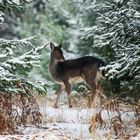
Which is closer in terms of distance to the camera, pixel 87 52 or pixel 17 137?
pixel 17 137

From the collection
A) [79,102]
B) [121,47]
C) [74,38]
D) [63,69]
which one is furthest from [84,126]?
[74,38]

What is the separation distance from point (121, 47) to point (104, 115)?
3.82 feet

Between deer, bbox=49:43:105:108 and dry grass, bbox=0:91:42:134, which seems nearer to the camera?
dry grass, bbox=0:91:42:134

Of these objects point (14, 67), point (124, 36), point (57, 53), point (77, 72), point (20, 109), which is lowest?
point (20, 109)

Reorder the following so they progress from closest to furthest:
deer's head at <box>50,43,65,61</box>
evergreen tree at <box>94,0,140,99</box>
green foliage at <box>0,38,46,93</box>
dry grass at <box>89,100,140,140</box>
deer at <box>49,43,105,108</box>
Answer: dry grass at <box>89,100,140,140</box> < green foliage at <box>0,38,46,93</box> < evergreen tree at <box>94,0,140,99</box> < deer at <box>49,43,105,108</box> < deer's head at <box>50,43,65,61</box>

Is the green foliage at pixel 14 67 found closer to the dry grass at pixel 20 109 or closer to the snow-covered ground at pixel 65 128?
the dry grass at pixel 20 109

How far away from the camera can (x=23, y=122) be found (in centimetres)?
866

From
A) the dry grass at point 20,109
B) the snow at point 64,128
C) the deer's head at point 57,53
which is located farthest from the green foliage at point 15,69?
the deer's head at point 57,53

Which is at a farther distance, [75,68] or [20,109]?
[75,68]

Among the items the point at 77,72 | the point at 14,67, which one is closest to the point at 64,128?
the point at 14,67

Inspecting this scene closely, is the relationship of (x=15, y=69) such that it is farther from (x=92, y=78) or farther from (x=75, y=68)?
(x=75, y=68)

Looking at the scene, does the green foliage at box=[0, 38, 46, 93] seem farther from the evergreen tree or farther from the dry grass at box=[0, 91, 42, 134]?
the evergreen tree

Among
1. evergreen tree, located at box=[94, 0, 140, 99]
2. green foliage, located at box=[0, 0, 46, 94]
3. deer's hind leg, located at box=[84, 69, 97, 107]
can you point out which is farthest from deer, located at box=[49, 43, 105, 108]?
green foliage, located at box=[0, 0, 46, 94]

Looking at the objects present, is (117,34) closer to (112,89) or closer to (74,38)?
(112,89)
